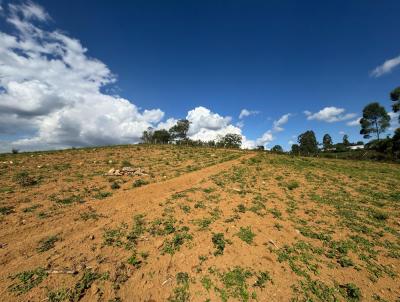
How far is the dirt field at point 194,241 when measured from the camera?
5.69 m

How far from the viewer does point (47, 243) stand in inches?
279

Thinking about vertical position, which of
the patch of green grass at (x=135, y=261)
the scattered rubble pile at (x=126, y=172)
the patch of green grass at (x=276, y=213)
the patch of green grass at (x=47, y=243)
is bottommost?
the patch of green grass at (x=135, y=261)

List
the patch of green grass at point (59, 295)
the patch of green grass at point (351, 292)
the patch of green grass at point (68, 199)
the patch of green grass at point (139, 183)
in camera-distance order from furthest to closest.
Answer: the patch of green grass at point (139, 183) < the patch of green grass at point (68, 199) < the patch of green grass at point (351, 292) < the patch of green grass at point (59, 295)

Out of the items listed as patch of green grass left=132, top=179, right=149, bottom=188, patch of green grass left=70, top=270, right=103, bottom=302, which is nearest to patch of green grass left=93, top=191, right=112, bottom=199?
patch of green grass left=132, top=179, right=149, bottom=188

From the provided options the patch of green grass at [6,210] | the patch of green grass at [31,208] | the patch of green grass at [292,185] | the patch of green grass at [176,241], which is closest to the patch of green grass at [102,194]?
the patch of green grass at [31,208]

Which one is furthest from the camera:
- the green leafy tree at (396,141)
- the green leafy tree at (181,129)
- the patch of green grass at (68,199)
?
the green leafy tree at (181,129)

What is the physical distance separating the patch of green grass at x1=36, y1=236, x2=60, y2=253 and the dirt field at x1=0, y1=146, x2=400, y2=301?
1.8 inches

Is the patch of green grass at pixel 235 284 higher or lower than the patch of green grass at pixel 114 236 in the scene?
lower

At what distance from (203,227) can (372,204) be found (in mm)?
9874

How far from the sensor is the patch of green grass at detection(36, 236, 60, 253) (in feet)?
22.2

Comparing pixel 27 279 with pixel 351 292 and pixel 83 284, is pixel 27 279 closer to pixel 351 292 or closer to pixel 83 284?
pixel 83 284

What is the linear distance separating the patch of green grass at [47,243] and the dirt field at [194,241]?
0.04 m

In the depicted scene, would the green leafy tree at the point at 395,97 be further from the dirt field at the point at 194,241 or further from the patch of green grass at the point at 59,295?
the patch of green grass at the point at 59,295

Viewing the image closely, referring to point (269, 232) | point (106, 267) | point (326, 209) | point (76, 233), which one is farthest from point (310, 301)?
point (76, 233)
